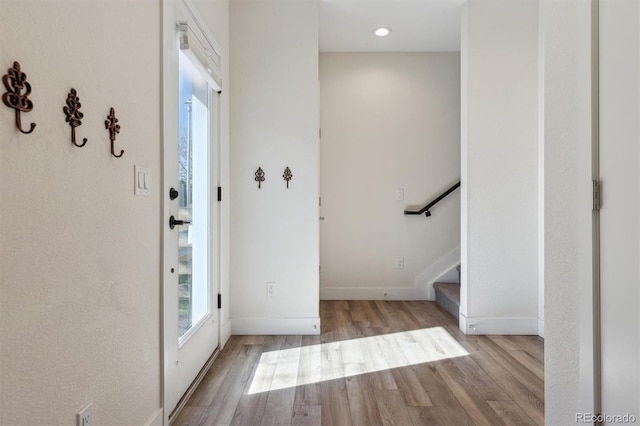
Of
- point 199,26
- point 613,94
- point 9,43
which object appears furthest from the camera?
point 199,26

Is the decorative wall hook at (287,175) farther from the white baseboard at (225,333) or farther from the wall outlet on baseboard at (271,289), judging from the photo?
the white baseboard at (225,333)

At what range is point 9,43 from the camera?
84 cm

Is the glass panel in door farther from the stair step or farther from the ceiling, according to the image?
the stair step

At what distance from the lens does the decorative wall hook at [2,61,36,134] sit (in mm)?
828

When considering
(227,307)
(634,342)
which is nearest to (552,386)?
(634,342)

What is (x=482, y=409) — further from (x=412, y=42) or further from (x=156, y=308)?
(x=412, y=42)

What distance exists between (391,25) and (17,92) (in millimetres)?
3272

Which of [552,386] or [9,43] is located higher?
[9,43]

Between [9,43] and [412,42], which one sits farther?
[412,42]

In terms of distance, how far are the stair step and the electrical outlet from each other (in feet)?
9.45

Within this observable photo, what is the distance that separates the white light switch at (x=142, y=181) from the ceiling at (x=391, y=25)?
2289 millimetres

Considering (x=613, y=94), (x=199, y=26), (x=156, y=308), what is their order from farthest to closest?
(x=199, y=26)
(x=156, y=308)
(x=613, y=94)

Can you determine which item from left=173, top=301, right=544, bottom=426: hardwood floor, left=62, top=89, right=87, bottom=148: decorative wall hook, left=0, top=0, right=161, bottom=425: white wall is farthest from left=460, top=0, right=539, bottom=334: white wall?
left=62, top=89, right=87, bottom=148: decorative wall hook

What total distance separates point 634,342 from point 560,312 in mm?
278
